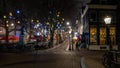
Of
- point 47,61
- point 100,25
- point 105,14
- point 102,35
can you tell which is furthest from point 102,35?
point 47,61

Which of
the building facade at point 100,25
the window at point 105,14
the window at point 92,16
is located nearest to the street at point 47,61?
the building facade at point 100,25

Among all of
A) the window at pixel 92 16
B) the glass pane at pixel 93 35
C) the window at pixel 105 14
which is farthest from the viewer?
the window at pixel 92 16

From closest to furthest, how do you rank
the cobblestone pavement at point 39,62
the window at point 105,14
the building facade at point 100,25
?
the cobblestone pavement at point 39,62
the building facade at point 100,25
the window at point 105,14

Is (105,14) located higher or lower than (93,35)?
higher

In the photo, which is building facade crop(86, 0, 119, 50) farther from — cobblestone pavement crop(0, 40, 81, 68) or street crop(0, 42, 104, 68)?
cobblestone pavement crop(0, 40, 81, 68)

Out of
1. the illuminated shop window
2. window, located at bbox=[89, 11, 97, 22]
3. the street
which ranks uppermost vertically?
window, located at bbox=[89, 11, 97, 22]

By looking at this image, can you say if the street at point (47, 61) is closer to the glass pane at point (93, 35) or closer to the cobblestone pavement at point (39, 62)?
the cobblestone pavement at point (39, 62)

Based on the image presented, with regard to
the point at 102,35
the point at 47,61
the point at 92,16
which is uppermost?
the point at 92,16

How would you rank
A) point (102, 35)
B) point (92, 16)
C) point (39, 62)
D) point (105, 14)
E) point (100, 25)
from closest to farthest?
1. point (39, 62)
2. point (102, 35)
3. point (100, 25)
4. point (105, 14)
5. point (92, 16)

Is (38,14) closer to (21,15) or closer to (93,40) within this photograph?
(21,15)

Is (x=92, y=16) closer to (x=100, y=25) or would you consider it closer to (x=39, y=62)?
(x=100, y=25)

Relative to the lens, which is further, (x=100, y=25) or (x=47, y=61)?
(x=100, y=25)

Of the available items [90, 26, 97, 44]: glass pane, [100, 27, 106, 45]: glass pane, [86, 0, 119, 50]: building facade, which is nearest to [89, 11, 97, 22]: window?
[86, 0, 119, 50]: building facade

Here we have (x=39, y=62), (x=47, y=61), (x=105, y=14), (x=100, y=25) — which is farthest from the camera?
(x=105, y=14)
